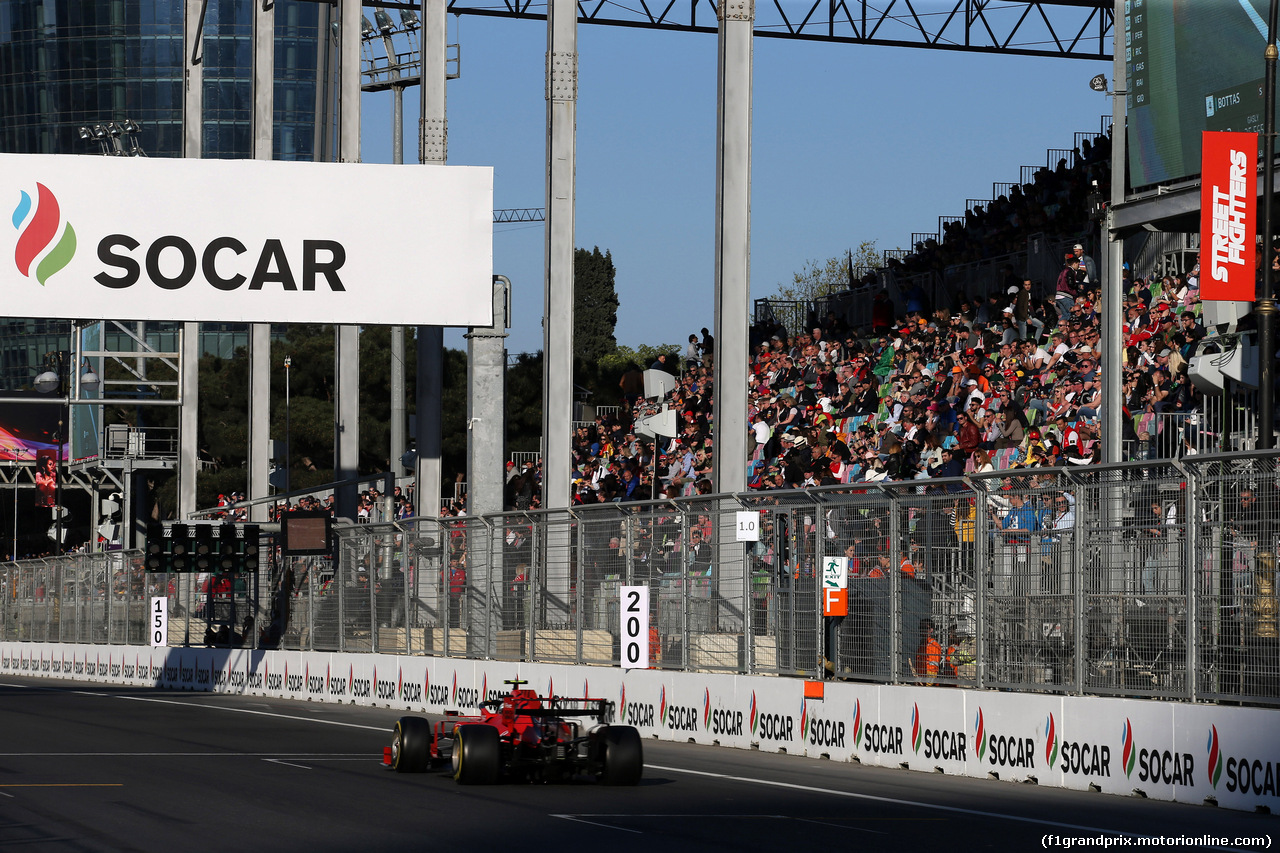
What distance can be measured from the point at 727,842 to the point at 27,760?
8401 mm

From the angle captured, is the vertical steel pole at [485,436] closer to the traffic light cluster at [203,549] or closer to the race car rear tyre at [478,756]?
the traffic light cluster at [203,549]

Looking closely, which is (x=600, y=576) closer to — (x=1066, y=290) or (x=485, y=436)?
(x=485, y=436)

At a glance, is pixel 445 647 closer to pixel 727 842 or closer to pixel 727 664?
pixel 727 664

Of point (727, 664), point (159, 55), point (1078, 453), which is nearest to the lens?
point (727, 664)

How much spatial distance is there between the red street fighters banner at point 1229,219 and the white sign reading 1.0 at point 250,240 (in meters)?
12.7

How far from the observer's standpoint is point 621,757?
49.4 ft

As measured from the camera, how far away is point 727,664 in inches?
820

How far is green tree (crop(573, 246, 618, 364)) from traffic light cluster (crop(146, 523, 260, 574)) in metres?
90.4

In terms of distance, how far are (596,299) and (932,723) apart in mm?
110508

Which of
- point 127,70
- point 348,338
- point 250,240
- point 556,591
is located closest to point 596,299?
point 127,70

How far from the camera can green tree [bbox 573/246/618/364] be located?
4938 inches

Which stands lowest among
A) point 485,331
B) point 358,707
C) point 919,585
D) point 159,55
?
point 358,707

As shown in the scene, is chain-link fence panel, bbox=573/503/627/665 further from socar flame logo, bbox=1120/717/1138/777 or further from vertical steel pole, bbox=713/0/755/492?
socar flame logo, bbox=1120/717/1138/777

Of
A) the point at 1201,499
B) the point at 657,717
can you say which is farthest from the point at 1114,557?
the point at 657,717
